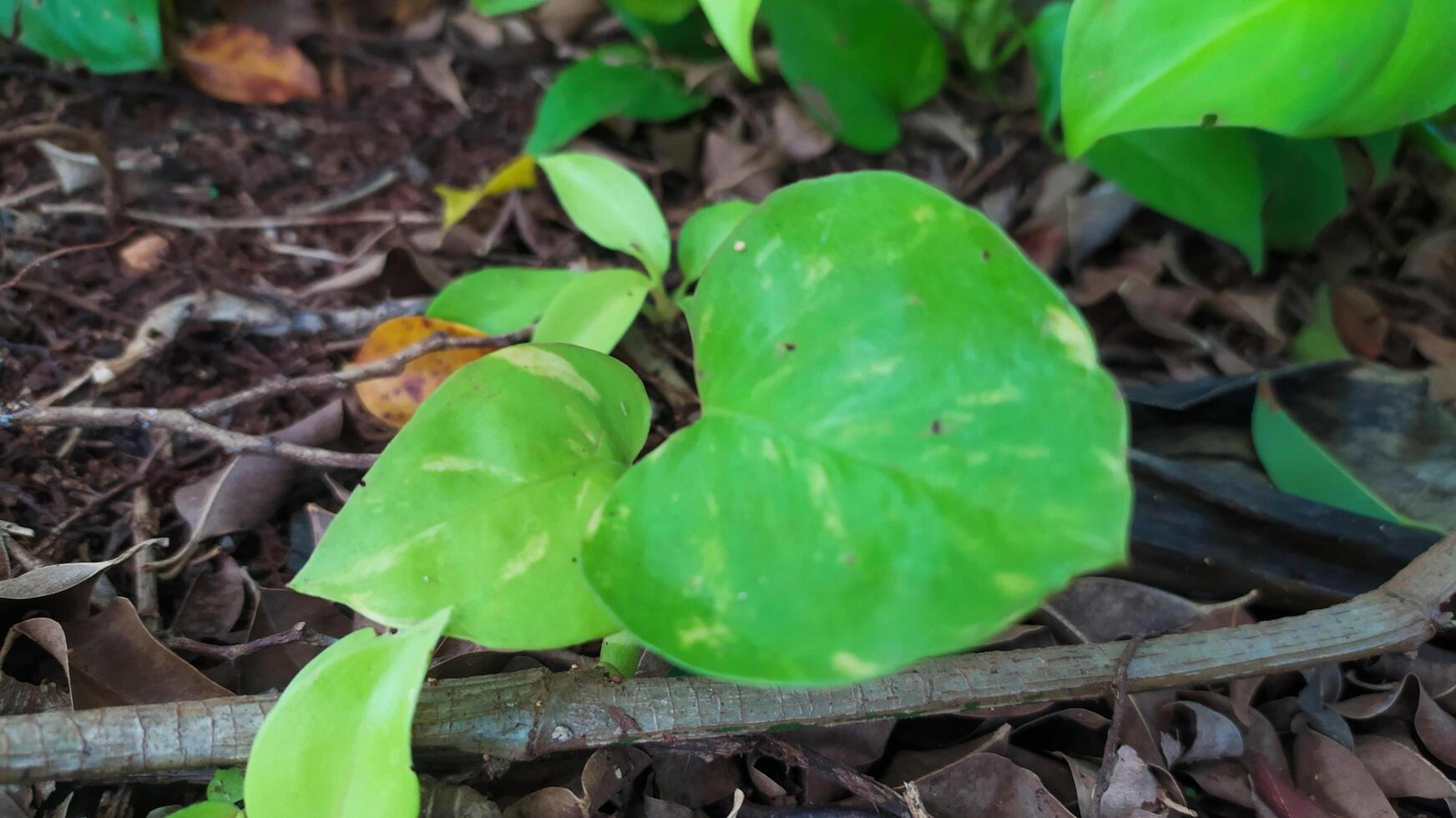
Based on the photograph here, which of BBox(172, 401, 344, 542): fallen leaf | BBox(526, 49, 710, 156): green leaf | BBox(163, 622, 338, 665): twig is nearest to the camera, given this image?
BBox(163, 622, 338, 665): twig

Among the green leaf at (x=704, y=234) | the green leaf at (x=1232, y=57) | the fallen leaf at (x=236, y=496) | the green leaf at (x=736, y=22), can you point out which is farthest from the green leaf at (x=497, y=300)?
the green leaf at (x=1232, y=57)

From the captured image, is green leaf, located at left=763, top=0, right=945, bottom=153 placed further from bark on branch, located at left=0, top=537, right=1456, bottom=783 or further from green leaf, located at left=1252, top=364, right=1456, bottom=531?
bark on branch, located at left=0, top=537, right=1456, bottom=783

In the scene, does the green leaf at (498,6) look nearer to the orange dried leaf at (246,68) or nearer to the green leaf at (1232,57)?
the orange dried leaf at (246,68)

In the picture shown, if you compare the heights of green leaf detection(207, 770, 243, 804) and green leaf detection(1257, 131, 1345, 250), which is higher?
green leaf detection(1257, 131, 1345, 250)

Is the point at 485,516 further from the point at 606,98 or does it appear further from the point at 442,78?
→ the point at 442,78

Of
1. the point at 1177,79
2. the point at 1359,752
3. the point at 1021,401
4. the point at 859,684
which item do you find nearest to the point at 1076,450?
the point at 1021,401

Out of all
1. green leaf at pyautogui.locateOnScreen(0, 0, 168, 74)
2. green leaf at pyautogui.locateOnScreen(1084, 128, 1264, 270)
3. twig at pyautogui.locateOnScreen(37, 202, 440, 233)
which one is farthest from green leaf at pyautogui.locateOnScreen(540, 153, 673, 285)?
green leaf at pyautogui.locateOnScreen(0, 0, 168, 74)

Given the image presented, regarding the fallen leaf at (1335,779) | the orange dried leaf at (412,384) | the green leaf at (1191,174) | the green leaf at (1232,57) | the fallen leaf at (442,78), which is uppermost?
the green leaf at (1232,57)
